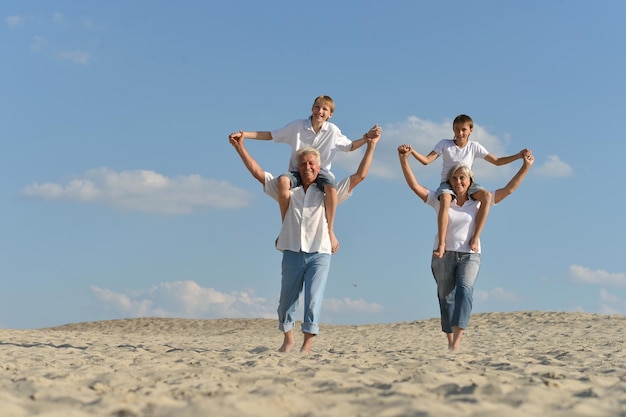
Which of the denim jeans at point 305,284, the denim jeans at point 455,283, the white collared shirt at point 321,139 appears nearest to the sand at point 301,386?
the denim jeans at point 305,284

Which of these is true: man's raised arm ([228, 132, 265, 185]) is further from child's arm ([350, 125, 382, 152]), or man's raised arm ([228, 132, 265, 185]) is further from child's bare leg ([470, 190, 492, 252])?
child's bare leg ([470, 190, 492, 252])

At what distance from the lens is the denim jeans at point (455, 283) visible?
7445mm

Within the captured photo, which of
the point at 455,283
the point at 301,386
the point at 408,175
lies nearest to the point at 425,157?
the point at 408,175

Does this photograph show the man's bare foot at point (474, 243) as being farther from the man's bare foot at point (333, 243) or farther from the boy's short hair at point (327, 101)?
the boy's short hair at point (327, 101)

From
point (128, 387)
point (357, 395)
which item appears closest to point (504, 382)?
point (357, 395)

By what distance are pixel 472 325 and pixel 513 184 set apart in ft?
38.1

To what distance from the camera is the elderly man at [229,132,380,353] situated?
699 cm

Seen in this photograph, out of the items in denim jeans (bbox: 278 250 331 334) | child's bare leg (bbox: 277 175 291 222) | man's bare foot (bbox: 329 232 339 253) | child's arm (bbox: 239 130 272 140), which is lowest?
denim jeans (bbox: 278 250 331 334)

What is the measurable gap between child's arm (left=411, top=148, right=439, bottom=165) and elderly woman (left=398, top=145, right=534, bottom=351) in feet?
0.71

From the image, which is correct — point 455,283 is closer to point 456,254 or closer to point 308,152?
point 456,254

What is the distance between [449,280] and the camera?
7586 mm

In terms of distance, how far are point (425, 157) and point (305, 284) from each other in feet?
7.14

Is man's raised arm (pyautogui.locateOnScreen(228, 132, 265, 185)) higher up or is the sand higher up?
man's raised arm (pyautogui.locateOnScreen(228, 132, 265, 185))

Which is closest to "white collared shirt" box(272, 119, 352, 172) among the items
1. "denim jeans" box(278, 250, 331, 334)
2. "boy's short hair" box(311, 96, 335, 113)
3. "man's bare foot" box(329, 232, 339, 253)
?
"boy's short hair" box(311, 96, 335, 113)
